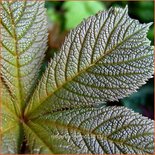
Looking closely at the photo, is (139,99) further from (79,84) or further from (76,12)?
(76,12)

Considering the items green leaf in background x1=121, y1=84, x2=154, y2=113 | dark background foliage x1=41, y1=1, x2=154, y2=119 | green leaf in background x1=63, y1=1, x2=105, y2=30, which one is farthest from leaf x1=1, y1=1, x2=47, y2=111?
green leaf in background x1=63, y1=1, x2=105, y2=30

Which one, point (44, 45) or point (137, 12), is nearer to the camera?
point (44, 45)

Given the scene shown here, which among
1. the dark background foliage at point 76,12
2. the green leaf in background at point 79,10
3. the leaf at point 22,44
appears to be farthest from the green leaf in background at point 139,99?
the green leaf in background at point 79,10

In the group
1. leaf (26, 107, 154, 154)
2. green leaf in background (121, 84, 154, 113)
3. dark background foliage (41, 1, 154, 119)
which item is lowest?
leaf (26, 107, 154, 154)

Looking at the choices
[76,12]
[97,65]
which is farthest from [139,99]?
[76,12]

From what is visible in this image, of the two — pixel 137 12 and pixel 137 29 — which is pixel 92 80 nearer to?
pixel 137 29

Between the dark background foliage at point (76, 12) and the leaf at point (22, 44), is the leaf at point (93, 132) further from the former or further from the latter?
the dark background foliage at point (76, 12)

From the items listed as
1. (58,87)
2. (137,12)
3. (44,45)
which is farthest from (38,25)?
(137,12)

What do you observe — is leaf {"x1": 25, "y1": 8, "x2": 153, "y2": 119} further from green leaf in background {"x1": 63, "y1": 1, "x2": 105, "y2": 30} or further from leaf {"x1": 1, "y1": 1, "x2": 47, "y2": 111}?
green leaf in background {"x1": 63, "y1": 1, "x2": 105, "y2": 30}
